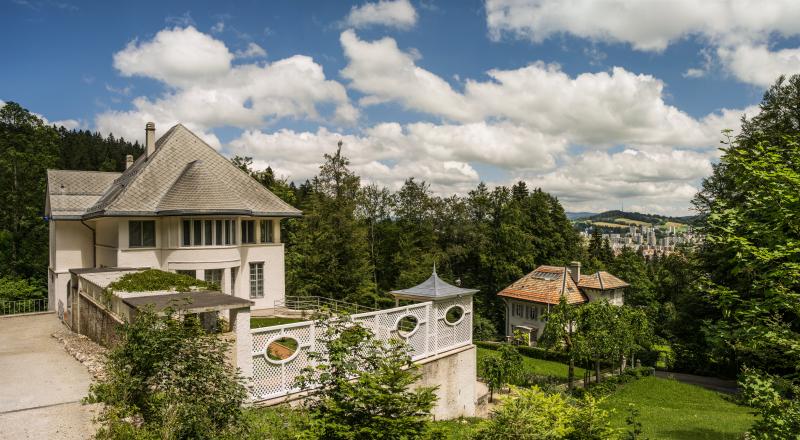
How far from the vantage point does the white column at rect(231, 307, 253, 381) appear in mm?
9599

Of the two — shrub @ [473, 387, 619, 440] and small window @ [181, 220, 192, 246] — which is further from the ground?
small window @ [181, 220, 192, 246]

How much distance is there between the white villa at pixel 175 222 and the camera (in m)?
20.6

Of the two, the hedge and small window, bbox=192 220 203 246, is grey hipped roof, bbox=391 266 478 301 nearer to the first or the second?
small window, bbox=192 220 203 246

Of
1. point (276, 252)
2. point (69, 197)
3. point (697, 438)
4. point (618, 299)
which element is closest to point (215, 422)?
point (697, 438)

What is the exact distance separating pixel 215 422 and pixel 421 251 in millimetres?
40004

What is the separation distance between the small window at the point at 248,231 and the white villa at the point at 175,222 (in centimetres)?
5

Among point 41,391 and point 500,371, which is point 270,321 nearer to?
point 41,391

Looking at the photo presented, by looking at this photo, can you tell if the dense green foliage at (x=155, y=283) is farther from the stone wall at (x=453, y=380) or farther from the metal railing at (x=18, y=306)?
the metal railing at (x=18, y=306)

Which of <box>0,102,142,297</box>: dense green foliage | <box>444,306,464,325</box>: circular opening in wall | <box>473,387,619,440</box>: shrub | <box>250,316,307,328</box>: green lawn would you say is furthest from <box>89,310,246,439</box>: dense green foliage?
<box>0,102,142,297</box>: dense green foliage

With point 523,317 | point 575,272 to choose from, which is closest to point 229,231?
point 523,317

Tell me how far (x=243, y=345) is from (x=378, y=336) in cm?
397

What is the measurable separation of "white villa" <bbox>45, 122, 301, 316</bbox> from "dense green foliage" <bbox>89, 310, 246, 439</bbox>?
1360 cm

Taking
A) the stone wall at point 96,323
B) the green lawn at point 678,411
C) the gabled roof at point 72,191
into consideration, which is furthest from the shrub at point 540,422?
the gabled roof at point 72,191

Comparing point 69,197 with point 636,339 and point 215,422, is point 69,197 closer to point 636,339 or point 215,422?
point 215,422
